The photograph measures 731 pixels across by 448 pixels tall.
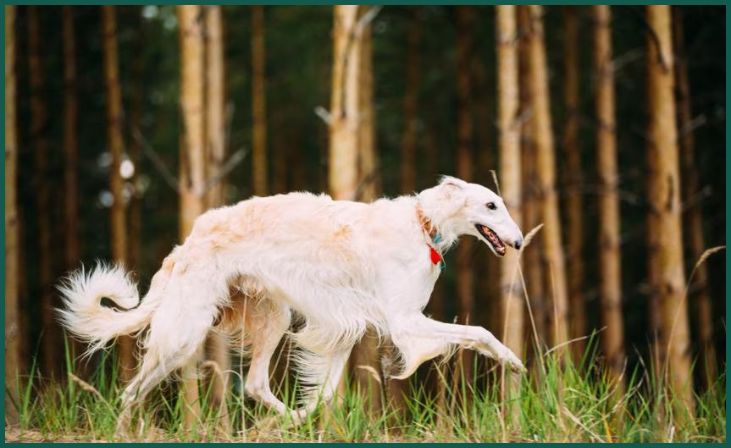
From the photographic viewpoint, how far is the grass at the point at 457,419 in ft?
16.2

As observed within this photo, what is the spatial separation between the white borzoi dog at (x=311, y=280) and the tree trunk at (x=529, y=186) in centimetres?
477

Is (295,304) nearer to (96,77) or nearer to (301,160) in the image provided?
(96,77)

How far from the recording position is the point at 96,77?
1694 centimetres

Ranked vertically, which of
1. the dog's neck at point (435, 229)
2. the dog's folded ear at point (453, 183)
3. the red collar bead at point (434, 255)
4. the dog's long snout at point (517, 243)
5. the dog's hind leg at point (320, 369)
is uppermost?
the dog's folded ear at point (453, 183)

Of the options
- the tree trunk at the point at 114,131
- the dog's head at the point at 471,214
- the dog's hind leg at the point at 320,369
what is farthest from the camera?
the tree trunk at the point at 114,131

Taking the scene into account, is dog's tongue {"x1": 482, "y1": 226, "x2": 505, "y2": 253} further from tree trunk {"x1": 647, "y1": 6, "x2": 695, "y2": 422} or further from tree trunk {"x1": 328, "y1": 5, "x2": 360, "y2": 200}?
tree trunk {"x1": 647, "y1": 6, "x2": 695, "y2": 422}

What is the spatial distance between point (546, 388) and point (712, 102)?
11.6 m

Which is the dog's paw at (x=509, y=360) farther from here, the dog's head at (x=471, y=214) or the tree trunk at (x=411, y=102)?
the tree trunk at (x=411, y=102)

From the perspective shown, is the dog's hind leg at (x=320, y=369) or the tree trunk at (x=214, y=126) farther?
the tree trunk at (x=214, y=126)

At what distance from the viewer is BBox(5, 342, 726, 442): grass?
4938 millimetres

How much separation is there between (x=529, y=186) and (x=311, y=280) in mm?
7330

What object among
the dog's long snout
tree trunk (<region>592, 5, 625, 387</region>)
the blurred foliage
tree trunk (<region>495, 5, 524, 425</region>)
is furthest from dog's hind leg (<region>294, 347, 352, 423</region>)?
the blurred foliage

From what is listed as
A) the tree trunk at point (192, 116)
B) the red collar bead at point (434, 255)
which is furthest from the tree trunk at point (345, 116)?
the red collar bead at point (434, 255)

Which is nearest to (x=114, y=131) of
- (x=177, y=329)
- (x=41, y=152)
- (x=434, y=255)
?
(x=41, y=152)
